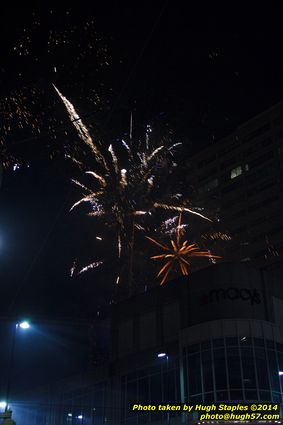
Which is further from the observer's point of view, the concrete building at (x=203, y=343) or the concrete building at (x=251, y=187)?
the concrete building at (x=251, y=187)

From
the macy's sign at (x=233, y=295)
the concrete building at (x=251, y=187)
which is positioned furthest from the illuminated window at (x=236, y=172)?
the macy's sign at (x=233, y=295)

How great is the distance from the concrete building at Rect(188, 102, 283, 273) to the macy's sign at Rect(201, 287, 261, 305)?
228 ft

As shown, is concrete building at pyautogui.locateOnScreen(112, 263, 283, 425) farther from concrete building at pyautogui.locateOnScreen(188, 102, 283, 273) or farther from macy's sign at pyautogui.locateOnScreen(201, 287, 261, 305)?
concrete building at pyautogui.locateOnScreen(188, 102, 283, 273)

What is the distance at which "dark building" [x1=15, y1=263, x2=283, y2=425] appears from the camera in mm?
38156

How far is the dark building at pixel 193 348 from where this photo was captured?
38156 millimetres

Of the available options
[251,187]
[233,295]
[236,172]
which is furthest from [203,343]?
[236,172]

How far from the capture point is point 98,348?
2559 inches

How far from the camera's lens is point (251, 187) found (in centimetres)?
11725

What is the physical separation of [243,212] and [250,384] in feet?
271

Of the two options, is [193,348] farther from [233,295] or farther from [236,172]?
[236,172]

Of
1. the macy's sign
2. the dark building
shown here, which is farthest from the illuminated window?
the macy's sign

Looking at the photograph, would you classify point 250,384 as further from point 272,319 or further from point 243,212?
point 243,212

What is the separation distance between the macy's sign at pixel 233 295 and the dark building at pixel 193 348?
8cm

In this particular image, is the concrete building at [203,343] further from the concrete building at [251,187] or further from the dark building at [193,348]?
the concrete building at [251,187]
